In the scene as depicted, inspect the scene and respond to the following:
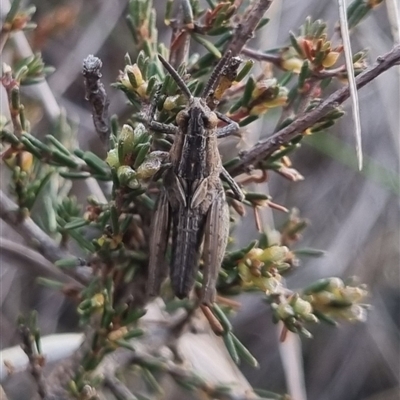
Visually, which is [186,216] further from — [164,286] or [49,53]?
[49,53]

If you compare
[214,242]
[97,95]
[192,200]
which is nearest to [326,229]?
[192,200]

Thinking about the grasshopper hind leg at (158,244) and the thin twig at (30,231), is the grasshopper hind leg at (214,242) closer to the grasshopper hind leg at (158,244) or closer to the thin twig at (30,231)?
the grasshopper hind leg at (158,244)

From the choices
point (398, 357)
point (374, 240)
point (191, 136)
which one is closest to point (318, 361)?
point (398, 357)

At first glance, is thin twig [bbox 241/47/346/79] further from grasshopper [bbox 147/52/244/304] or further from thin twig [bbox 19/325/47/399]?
thin twig [bbox 19/325/47/399]

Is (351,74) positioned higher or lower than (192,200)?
higher

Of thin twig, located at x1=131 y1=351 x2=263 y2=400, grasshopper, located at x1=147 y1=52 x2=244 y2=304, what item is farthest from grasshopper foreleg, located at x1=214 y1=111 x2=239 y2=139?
thin twig, located at x1=131 y1=351 x2=263 y2=400

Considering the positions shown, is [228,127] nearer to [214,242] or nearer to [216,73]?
[216,73]
